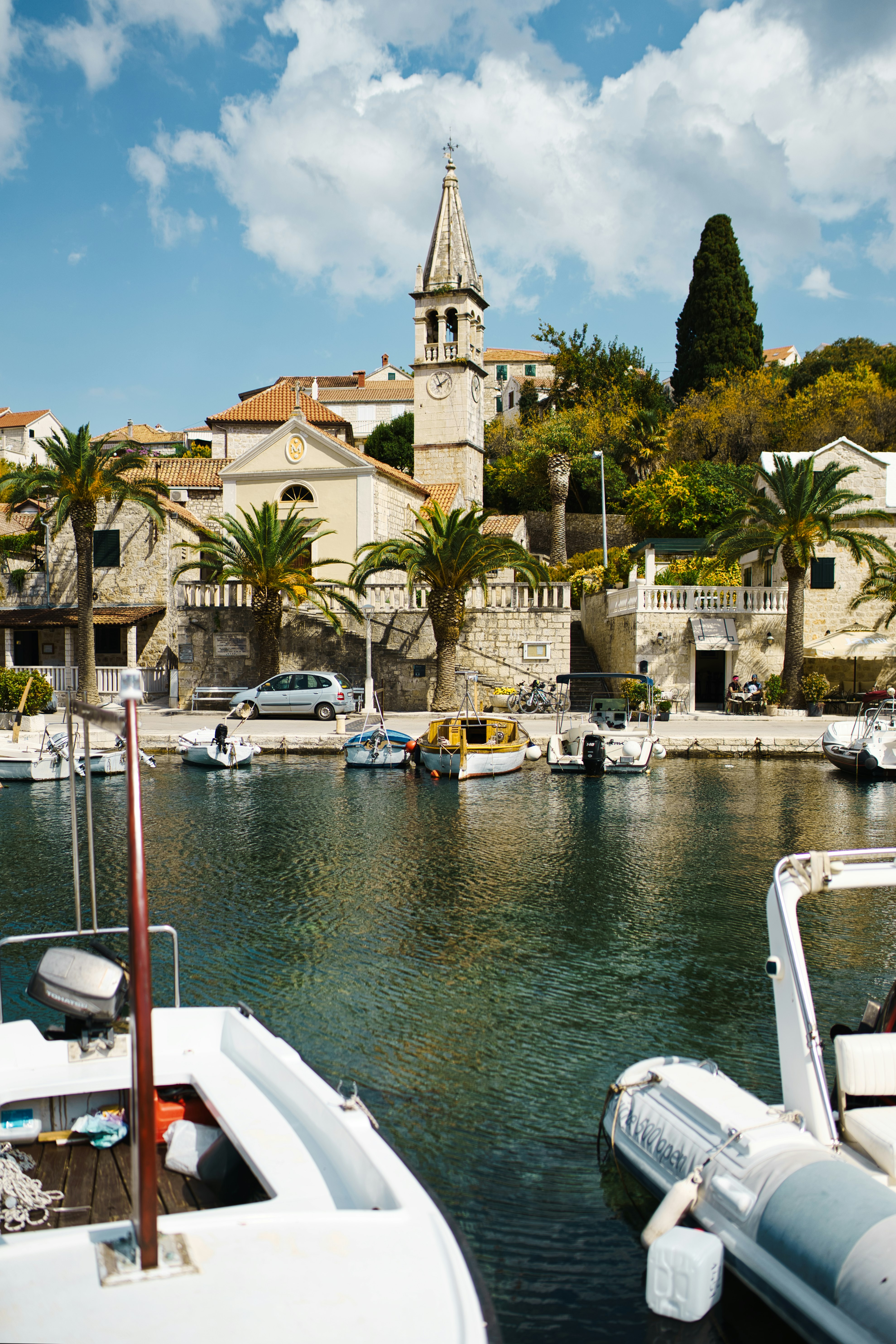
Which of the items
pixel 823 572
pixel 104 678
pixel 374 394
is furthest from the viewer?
pixel 374 394

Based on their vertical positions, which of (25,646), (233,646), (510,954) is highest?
(25,646)

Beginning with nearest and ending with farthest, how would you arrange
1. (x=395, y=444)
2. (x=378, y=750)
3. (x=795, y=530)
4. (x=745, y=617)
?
(x=378, y=750), (x=795, y=530), (x=745, y=617), (x=395, y=444)

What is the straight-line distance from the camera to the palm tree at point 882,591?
107ft

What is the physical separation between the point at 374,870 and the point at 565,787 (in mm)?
8795

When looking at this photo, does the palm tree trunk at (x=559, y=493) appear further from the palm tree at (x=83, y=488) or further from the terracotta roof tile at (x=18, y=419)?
the terracotta roof tile at (x=18, y=419)

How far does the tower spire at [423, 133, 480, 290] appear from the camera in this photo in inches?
1788

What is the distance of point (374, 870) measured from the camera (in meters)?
14.0

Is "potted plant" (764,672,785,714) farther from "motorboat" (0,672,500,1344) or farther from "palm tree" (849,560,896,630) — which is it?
"motorboat" (0,672,500,1344)

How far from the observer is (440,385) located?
46.2 metres

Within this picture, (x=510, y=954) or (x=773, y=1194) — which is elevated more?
(x=773, y=1194)

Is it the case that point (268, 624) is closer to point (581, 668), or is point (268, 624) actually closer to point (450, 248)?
point (581, 668)

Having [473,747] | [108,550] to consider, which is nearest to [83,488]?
[108,550]

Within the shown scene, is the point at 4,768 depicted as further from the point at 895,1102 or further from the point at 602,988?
the point at 895,1102

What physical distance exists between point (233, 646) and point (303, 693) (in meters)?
5.33
